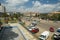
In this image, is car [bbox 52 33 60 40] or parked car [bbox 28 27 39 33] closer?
car [bbox 52 33 60 40]

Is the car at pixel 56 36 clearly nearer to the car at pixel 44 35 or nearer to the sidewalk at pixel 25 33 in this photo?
the car at pixel 44 35

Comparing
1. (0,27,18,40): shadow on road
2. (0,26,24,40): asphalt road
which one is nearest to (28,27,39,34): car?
(0,26,24,40): asphalt road

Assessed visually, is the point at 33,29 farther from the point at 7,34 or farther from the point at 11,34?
the point at 7,34

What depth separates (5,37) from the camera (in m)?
3.21

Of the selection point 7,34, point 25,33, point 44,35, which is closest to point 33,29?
point 25,33

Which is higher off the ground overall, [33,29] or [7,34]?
[33,29]

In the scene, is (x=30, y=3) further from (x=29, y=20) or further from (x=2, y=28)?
(x=2, y=28)

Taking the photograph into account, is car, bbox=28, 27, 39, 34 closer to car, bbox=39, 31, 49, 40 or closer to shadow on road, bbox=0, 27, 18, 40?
car, bbox=39, 31, 49, 40

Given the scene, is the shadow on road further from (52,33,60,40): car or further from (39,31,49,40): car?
(52,33,60,40): car

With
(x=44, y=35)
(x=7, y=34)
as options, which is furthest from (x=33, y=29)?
(x=7, y=34)

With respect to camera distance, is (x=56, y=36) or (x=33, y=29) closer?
(x=56, y=36)

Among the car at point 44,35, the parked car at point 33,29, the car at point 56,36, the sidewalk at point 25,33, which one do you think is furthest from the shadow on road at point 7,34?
the car at point 56,36

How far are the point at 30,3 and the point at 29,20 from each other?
0.46 m

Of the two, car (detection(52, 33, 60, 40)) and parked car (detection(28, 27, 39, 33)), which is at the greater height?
parked car (detection(28, 27, 39, 33))
